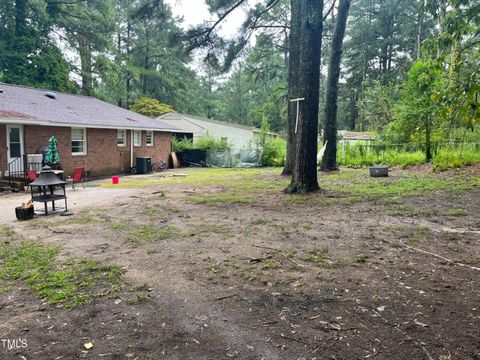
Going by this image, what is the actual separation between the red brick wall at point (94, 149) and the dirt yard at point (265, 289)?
805cm

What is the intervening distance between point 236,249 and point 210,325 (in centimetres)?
195

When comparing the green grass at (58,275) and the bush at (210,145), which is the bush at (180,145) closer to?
the bush at (210,145)

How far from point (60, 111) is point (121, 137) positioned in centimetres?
366

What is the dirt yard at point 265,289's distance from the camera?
8.35ft

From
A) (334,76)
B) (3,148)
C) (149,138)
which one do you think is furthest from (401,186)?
(149,138)

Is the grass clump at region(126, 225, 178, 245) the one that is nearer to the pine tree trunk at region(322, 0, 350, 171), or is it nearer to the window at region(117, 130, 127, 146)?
the pine tree trunk at region(322, 0, 350, 171)

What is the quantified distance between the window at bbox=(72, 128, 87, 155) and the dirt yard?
9497 mm

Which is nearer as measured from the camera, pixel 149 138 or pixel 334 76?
pixel 334 76

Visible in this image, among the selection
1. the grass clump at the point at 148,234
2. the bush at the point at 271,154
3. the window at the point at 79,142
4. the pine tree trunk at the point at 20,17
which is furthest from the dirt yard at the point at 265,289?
the pine tree trunk at the point at 20,17

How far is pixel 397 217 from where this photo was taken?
20.9 ft

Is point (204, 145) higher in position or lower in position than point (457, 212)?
higher

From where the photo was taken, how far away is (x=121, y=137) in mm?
18422

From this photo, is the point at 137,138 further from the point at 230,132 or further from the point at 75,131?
the point at 230,132

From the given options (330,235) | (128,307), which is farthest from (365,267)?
(128,307)
